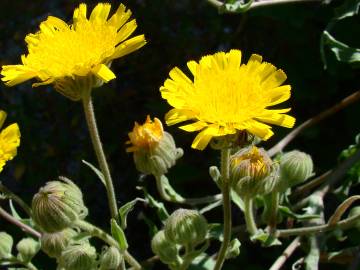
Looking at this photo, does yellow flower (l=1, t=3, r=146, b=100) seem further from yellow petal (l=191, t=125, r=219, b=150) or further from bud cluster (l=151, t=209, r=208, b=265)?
bud cluster (l=151, t=209, r=208, b=265)

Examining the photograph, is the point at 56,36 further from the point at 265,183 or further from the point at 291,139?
the point at 291,139

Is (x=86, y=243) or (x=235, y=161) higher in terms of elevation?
(x=235, y=161)

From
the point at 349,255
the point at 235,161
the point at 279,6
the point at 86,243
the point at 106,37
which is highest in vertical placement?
the point at 106,37

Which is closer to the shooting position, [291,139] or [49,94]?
[291,139]

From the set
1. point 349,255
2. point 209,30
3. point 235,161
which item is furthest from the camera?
point 209,30

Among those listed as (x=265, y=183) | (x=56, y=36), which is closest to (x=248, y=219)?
(x=265, y=183)

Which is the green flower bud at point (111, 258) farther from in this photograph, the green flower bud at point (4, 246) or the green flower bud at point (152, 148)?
the green flower bud at point (4, 246)

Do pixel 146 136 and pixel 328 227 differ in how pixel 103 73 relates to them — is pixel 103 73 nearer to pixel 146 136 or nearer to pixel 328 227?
pixel 146 136
